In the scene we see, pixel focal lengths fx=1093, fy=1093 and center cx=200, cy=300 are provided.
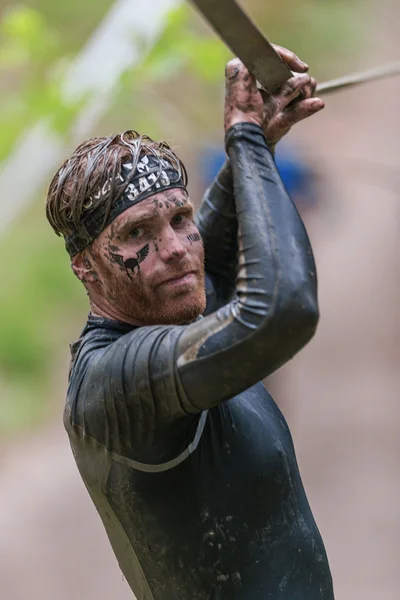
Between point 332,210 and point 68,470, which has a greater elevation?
point 332,210

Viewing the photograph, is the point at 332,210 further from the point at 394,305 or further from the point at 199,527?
the point at 199,527

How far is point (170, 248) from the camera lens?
229cm

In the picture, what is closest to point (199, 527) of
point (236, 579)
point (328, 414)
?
point (236, 579)

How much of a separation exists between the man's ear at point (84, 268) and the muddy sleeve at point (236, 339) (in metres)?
0.22

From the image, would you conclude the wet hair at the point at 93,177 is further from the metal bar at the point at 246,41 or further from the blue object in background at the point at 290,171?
the blue object in background at the point at 290,171

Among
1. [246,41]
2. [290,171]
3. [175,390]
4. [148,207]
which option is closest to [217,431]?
[175,390]

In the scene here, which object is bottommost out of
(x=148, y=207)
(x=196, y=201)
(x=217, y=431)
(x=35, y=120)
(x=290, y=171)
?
(x=217, y=431)

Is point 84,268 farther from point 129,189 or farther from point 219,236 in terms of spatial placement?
point 219,236

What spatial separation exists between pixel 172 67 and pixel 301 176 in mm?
3286

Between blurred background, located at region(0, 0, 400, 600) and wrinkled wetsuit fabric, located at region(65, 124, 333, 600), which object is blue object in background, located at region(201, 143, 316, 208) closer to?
blurred background, located at region(0, 0, 400, 600)

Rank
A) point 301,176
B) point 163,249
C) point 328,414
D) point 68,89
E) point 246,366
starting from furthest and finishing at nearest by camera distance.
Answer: point 328,414
point 301,176
point 68,89
point 163,249
point 246,366

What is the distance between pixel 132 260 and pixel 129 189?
15cm

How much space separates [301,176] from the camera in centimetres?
777

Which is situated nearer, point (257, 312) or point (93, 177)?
point (257, 312)
